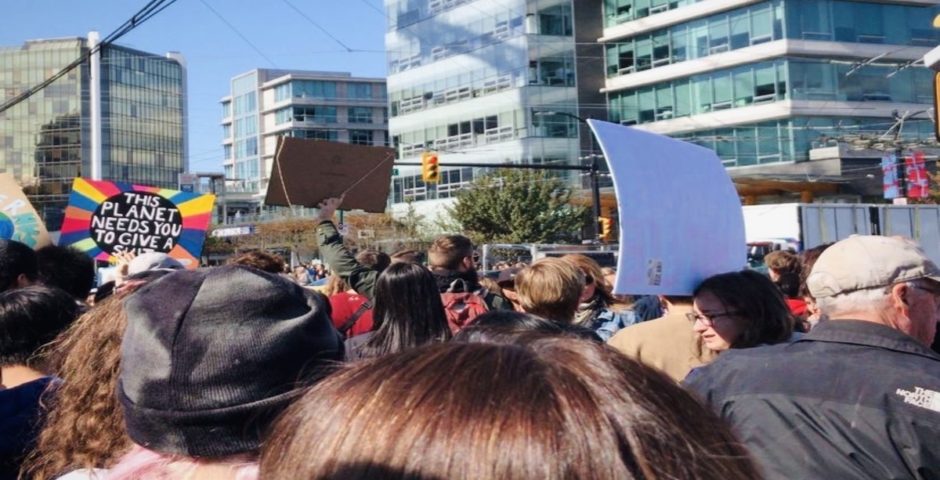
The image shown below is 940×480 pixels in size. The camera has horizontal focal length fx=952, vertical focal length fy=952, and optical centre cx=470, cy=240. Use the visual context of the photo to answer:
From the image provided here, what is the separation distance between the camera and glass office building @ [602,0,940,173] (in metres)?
43.0

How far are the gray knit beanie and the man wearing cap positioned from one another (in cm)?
132

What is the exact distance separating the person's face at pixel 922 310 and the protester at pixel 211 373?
2075mm

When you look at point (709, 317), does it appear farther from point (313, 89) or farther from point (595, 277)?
point (313, 89)

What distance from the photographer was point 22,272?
17.0ft

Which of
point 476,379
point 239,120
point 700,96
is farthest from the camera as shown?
point 239,120

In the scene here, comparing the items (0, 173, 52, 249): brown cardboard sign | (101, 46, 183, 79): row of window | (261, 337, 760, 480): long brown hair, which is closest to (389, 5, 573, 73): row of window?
(0, 173, 52, 249): brown cardboard sign

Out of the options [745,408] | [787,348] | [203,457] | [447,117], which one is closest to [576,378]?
[203,457]

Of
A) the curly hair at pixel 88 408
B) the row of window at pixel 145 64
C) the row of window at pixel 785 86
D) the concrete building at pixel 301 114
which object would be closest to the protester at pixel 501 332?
the curly hair at pixel 88 408

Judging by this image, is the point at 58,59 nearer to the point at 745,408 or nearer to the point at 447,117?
the point at 447,117

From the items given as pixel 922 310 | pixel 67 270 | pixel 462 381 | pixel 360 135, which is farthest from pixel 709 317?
pixel 360 135

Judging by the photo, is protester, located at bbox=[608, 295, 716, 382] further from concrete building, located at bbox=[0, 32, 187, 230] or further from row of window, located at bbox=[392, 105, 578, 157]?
concrete building, located at bbox=[0, 32, 187, 230]

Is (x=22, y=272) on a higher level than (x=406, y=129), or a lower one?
lower

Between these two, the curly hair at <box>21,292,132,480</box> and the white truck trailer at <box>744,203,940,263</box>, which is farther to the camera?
the white truck trailer at <box>744,203,940,263</box>

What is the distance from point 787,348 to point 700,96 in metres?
44.8
